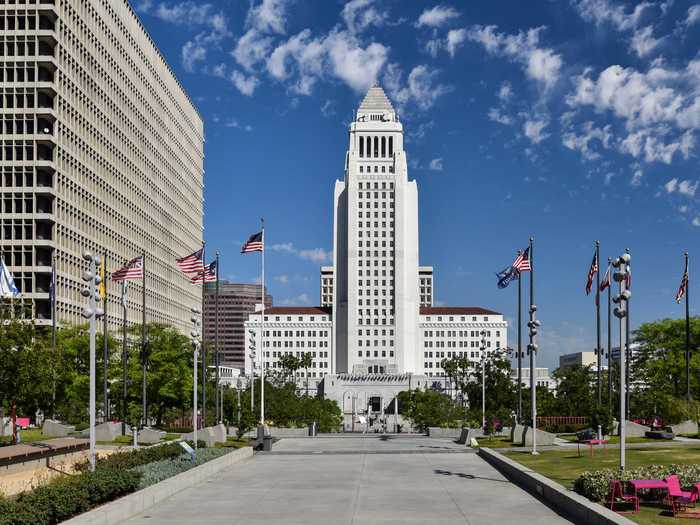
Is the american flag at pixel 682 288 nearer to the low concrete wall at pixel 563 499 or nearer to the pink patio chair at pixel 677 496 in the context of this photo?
the low concrete wall at pixel 563 499

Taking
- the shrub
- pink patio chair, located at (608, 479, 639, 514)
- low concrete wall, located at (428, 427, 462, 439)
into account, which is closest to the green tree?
the shrub

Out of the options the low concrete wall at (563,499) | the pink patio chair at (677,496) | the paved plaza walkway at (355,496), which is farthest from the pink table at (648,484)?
the paved plaza walkway at (355,496)

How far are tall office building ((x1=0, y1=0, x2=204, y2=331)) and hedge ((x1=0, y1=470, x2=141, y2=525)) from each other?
5936cm

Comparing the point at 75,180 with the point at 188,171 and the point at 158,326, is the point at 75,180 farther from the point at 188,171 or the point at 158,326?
the point at 188,171

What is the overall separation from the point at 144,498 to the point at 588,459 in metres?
22.0

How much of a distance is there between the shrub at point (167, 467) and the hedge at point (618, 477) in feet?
43.7

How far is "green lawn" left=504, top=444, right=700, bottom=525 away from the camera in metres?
35.6

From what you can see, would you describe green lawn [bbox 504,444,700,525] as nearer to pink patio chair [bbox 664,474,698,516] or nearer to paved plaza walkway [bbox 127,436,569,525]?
paved plaza walkway [bbox 127,436,569,525]

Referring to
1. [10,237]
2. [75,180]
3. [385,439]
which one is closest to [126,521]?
[385,439]

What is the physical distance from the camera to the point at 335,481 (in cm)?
3547

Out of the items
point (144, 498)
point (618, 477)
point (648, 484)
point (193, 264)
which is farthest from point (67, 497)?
point (193, 264)

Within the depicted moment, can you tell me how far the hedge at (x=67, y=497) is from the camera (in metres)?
19.6

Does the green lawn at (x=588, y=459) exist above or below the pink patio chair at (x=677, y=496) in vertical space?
below

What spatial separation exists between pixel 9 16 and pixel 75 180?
1888cm
